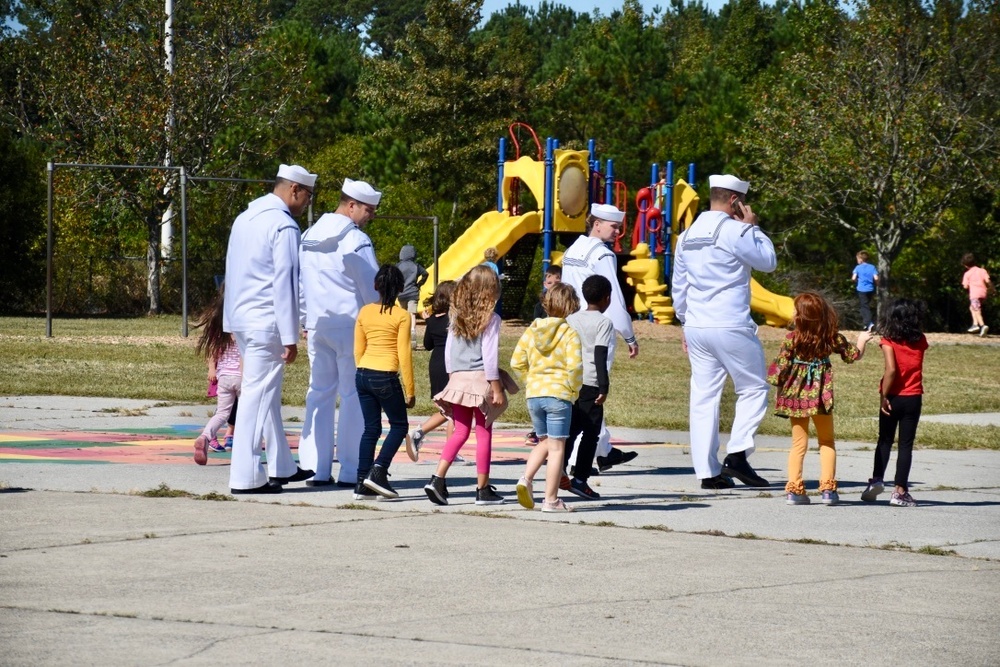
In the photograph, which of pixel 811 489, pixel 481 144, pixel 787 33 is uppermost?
pixel 787 33

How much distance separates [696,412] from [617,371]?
10855mm

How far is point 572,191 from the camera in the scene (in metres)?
33.1

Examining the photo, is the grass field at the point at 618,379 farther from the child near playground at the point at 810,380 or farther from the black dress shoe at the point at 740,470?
the child near playground at the point at 810,380

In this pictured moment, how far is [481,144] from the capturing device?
153 feet

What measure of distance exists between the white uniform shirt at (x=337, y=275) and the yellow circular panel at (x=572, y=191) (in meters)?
22.9

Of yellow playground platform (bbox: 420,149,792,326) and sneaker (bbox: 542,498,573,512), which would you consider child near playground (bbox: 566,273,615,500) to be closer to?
sneaker (bbox: 542,498,573,512)

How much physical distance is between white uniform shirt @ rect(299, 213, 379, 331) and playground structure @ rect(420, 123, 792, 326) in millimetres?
21324

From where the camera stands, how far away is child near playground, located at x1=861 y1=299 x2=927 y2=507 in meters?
9.80

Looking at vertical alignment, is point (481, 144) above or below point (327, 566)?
above

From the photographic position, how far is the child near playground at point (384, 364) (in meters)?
9.51

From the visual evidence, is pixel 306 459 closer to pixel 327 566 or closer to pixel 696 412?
pixel 696 412

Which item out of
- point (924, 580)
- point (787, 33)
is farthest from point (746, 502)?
point (787, 33)

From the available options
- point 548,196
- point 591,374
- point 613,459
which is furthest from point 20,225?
point 591,374

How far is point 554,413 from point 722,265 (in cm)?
195
